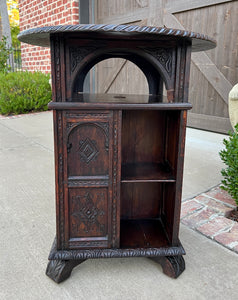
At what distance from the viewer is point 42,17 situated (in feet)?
23.2

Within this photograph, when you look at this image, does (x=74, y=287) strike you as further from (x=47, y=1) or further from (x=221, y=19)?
(x=47, y=1)

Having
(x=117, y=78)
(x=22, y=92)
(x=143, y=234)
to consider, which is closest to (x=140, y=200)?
(x=143, y=234)

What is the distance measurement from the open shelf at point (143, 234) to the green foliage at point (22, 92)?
493 centimetres

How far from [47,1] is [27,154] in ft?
15.2

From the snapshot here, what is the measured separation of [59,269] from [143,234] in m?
0.54

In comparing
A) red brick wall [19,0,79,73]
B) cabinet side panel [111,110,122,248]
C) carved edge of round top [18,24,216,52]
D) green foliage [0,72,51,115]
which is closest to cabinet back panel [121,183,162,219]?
cabinet side panel [111,110,122,248]

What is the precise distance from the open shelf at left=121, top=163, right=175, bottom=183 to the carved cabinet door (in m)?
0.13

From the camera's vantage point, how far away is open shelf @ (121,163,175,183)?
1582 mm

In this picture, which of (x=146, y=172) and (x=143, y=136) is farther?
(x=143, y=136)

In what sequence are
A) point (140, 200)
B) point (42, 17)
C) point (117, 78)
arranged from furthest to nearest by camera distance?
point (42, 17)
point (117, 78)
point (140, 200)

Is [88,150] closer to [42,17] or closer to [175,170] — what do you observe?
[175,170]

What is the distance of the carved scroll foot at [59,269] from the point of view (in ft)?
5.15

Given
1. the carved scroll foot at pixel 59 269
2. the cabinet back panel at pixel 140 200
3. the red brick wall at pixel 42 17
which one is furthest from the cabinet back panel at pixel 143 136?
the red brick wall at pixel 42 17

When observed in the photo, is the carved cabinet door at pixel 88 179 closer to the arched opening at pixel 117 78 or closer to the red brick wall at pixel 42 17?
the arched opening at pixel 117 78
